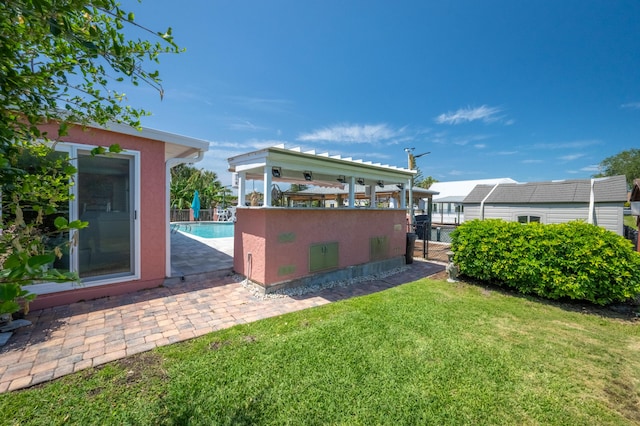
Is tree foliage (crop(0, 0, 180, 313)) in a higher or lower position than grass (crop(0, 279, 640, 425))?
higher

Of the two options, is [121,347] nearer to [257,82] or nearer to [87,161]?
[87,161]

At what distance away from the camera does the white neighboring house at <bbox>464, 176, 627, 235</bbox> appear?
10.8 metres

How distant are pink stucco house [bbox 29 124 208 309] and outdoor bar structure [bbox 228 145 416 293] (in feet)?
5.78

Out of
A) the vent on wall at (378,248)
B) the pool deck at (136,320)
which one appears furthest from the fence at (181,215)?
the vent on wall at (378,248)

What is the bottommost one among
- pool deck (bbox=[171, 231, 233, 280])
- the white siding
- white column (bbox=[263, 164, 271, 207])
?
pool deck (bbox=[171, 231, 233, 280])

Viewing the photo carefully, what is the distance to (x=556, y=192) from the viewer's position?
41.2 ft

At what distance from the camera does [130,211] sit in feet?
18.5

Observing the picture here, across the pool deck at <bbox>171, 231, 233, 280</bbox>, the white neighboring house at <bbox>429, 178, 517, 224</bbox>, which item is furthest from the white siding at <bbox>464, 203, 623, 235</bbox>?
the white neighboring house at <bbox>429, 178, 517, 224</bbox>

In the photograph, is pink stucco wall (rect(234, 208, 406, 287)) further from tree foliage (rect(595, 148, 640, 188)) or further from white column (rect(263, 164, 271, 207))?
tree foliage (rect(595, 148, 640, 188))

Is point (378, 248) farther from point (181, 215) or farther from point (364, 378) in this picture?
point (181, 215)

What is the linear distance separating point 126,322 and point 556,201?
664 inches

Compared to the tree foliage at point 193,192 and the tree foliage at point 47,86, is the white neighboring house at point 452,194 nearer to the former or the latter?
the tree foliage at point 193,192

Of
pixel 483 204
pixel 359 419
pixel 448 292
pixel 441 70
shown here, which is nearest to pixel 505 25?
pixel 441 70

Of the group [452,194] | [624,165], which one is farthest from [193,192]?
[624,165]
